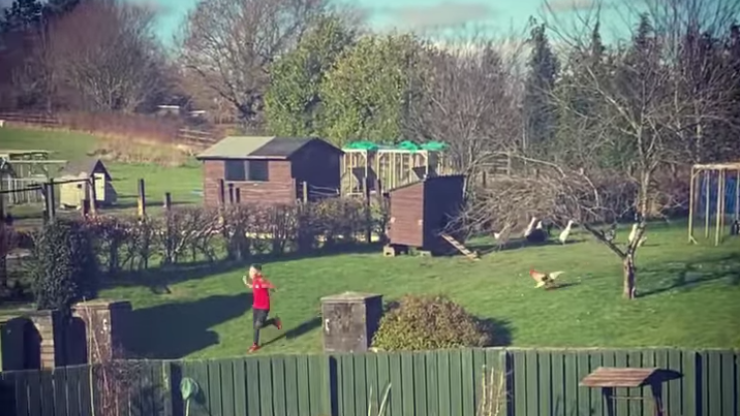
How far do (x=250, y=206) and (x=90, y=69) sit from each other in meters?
1.36

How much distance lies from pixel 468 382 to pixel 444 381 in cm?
14

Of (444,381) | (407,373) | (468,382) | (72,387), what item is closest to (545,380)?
(468,382)

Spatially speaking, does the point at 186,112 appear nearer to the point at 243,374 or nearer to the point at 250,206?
the point at 250,206

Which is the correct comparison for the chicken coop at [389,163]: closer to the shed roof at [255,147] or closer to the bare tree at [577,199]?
the shed roof at [255,147]

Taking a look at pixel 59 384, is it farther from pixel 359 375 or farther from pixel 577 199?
pixel 577 199

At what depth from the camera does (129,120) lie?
8.14m

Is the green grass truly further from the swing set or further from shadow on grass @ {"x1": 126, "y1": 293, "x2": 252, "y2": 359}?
the swing set

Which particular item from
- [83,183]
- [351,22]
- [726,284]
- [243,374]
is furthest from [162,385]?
[726,284]

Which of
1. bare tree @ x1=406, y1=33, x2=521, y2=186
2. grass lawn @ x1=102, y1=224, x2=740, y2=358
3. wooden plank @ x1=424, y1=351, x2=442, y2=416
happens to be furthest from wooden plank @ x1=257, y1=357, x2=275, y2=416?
bare tree @ x1=406, y1=33, x2=521, y2=186

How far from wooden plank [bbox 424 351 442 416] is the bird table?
0.82m

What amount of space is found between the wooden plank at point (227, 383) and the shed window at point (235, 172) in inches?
53.6

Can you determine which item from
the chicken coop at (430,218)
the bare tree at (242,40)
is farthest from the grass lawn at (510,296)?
the bare tree at (242,40)

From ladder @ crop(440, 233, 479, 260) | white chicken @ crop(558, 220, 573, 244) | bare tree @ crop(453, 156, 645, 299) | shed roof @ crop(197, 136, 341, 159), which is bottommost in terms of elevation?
ladder @ crop(440, 233, 479, 260)

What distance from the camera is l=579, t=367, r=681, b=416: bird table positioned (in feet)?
22.4
